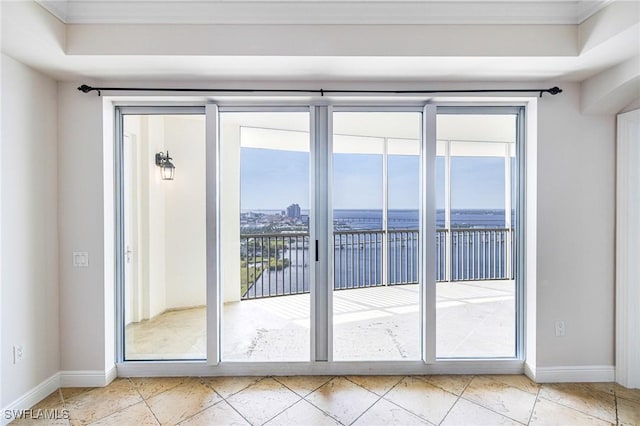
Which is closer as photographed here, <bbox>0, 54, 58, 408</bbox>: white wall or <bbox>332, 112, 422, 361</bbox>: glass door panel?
<bbox>0, 54, 58, 408</bbox>: white wall

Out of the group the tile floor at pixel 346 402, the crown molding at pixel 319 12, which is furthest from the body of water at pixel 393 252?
the crown molding at pixel 319 12

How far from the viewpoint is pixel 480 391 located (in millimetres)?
2496

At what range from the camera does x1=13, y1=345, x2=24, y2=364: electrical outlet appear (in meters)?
2.22

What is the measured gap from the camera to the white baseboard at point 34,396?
2166mm

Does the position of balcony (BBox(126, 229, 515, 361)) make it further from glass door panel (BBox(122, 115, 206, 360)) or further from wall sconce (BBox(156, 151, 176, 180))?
wall sconce (BBox(156, 151, 176, 180))

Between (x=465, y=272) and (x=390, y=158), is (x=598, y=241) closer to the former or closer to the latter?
(x=465, y=272)

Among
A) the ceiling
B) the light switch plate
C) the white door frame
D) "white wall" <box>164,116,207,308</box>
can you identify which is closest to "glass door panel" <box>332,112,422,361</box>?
the ceiling

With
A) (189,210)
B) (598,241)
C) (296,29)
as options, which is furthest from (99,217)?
(598,241)

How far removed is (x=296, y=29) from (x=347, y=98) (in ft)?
2.24

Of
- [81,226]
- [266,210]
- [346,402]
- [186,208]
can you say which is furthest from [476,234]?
[81,226]

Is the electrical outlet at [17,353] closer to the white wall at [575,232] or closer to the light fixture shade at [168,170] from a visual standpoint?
the light fixture shade at [168,170]

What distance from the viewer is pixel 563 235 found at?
262cm

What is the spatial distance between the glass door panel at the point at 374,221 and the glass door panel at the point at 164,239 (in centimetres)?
120

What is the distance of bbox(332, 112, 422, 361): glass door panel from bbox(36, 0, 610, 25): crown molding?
79 cm
